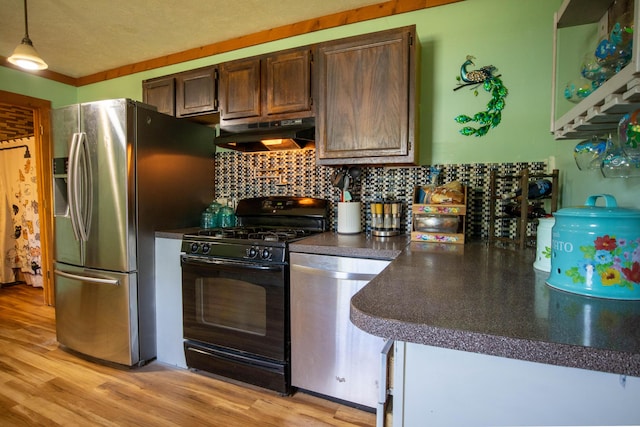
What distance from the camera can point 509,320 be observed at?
0.60 metres

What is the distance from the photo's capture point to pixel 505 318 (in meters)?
0.61

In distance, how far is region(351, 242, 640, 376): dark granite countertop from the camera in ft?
1.64

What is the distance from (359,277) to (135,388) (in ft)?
5.04

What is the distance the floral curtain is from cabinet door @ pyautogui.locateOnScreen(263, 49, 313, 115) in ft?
11.6

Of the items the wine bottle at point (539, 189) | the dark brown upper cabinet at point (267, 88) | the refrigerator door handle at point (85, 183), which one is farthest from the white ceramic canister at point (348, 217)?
the refrigerator door handle at point (85, 183)

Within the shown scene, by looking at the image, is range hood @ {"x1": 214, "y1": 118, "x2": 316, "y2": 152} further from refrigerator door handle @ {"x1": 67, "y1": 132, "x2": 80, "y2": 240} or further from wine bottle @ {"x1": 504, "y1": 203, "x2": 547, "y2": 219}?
wine bottle @ {"x1": 504, "y1": 203, "x2": 547, "y2": 219}

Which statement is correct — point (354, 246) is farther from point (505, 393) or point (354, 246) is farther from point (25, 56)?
point (25, 56)

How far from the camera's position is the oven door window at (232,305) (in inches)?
72.7

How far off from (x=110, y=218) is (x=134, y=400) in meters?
1.12

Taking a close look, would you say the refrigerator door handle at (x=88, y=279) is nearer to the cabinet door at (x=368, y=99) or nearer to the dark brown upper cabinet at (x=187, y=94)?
the dark brown upper cabinet at (x=187, y=94)

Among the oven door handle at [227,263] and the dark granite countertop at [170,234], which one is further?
the dark granite countertop at [170,234]

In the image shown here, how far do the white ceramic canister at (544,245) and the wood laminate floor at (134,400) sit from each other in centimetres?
119

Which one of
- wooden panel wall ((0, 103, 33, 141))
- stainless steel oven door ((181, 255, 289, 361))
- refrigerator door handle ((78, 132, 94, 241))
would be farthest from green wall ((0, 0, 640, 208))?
wooden panel wall ((0, 103, 33, 141))

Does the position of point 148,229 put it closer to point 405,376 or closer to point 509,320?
point 405,376
